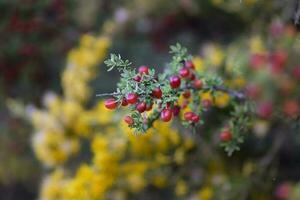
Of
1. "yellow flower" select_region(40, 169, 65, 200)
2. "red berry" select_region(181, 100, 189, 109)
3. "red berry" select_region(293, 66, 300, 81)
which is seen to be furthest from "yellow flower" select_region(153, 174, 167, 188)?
"red berry" select_region(181, 100, 189, 109)

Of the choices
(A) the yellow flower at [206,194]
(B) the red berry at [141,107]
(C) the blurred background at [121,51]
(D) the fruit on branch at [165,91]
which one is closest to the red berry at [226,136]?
(D) the fruit on branch at [165,91]

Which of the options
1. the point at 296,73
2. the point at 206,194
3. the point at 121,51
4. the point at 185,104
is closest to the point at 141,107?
the point at 185,104

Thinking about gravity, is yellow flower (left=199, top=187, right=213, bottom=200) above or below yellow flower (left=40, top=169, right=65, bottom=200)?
below

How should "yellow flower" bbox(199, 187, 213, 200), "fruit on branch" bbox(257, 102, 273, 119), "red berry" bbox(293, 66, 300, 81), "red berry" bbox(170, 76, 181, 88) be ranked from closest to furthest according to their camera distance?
1. "red berry" bbox(170, 76, 181, 88)
2. "fruit on branch" bbox(257, 102, 273, 119)
3. "red berry" bbox(293, 66, 300, 81)
4. "yellow flower" bbox(199, 187, 213, 200)

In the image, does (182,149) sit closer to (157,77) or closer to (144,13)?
(157,77)

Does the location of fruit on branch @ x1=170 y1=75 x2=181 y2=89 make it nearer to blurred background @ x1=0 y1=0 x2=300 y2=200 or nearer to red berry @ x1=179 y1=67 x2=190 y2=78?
red berry @ x1=179 y1=67 x2=190 y2=78

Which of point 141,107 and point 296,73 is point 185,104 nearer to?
point 141,107
